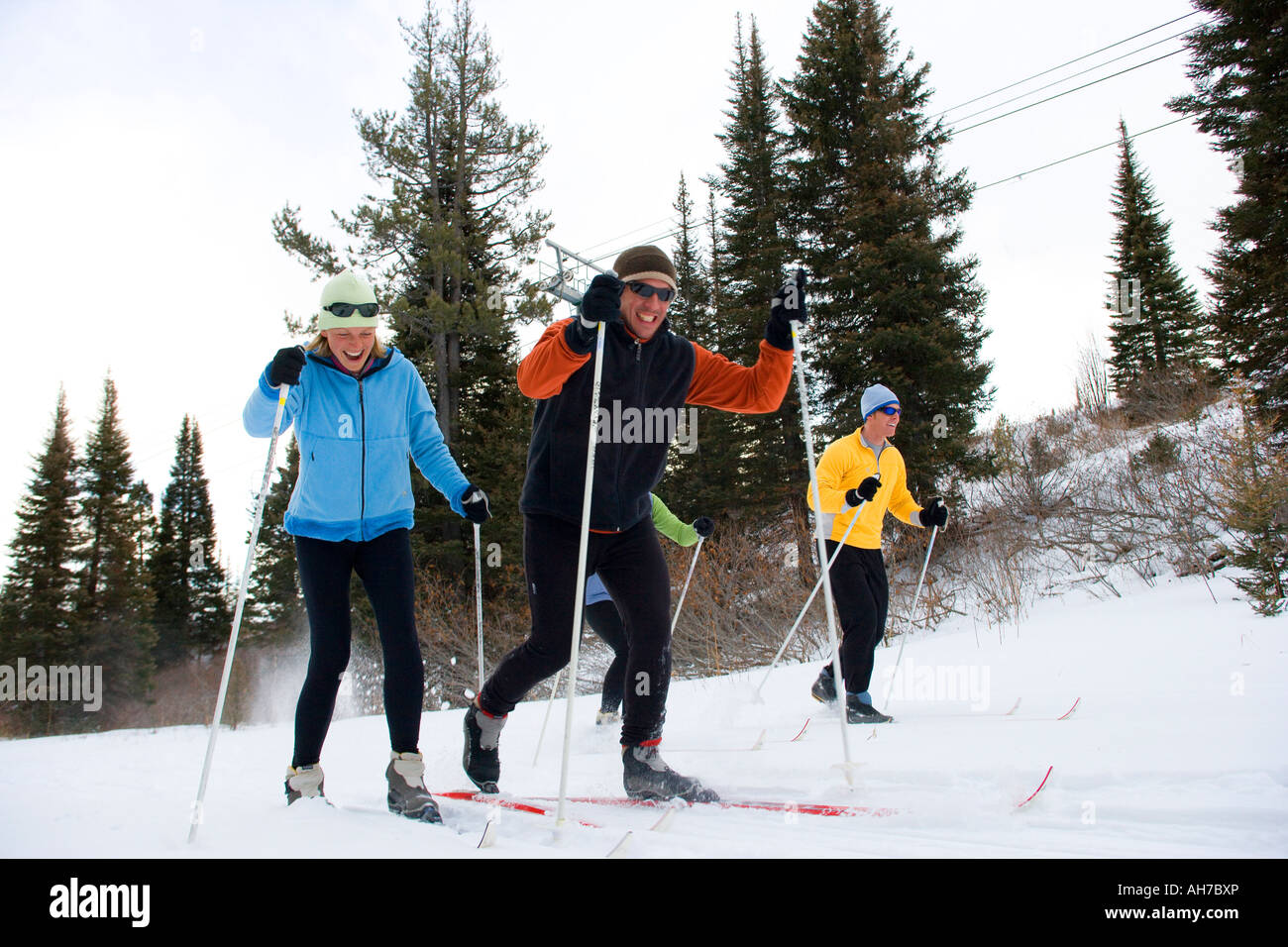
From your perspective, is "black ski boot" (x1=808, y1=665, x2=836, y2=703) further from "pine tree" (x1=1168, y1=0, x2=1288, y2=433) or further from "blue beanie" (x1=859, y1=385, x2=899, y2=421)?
"pine tree" (x1=1168, y1=0, x2=1288, y2=433)

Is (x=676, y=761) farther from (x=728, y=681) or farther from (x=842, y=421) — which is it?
(x=842, y=421)

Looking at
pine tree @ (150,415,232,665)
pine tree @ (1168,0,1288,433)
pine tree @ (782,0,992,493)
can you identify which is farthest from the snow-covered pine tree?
pine tree @ (1168,0,1288,433)

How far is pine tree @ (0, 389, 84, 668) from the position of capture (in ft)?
86.3

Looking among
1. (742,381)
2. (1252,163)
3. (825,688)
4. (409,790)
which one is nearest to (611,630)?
(825,688)

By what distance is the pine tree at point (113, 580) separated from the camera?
27.7m

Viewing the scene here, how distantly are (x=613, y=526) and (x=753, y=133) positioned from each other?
19644mm

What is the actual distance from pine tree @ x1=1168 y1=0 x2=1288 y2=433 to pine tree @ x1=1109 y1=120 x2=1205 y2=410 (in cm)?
1229

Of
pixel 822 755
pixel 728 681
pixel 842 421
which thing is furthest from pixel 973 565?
pixel 822 755

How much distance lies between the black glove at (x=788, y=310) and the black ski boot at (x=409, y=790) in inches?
79.7

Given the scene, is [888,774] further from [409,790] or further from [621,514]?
[409,790]

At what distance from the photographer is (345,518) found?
2738 mm

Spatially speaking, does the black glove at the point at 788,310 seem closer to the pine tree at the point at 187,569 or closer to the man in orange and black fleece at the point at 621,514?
the man in orange and black fleece at the point at 621,514

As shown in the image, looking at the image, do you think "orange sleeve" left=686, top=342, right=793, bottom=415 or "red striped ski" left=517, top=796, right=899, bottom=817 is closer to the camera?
"red striped ski" left=517, top=796, right=899, bottom=817

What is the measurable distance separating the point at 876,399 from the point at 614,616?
218 cm
